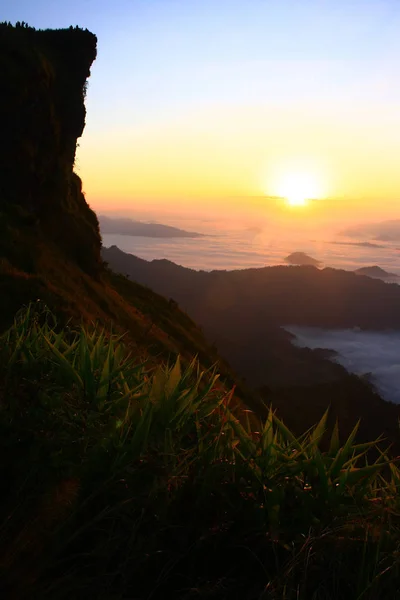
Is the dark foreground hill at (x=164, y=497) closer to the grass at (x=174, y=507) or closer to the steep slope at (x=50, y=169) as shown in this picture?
the grass at (x=174, y=507)

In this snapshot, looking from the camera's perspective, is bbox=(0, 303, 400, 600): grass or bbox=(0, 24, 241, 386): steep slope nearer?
bbox=(0, 303, 400, 600): grass

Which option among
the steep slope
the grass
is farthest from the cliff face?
the grass

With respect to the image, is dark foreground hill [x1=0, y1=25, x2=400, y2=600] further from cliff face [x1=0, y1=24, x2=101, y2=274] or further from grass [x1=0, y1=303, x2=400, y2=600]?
cliff face [x1=0, y1=24, x2=101, y2=274]

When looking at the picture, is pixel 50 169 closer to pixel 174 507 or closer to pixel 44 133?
pixel 44 133

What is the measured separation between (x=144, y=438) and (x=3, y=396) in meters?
1.12

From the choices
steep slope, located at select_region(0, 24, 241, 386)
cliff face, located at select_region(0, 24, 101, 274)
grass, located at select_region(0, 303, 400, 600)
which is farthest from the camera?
cliff face, located at select_region(0, 24, 101, 274)

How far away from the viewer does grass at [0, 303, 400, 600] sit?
247cm

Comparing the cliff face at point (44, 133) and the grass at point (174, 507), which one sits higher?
the cliff face at point (44, 133)

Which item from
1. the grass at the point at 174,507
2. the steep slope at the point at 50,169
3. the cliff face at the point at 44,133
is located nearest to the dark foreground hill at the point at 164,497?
the grass at the point at 174,507

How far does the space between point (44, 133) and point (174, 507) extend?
26401mm

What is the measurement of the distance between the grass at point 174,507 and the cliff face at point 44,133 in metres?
16.8

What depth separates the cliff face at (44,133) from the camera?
2369 centimetres

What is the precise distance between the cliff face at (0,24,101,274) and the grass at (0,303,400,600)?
16766 millimetres

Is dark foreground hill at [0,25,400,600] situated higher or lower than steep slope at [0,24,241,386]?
lower
